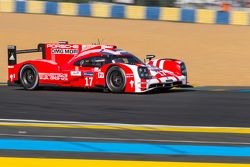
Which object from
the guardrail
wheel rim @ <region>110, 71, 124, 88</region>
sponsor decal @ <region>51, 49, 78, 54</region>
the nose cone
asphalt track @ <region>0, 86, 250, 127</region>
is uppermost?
the guardrail

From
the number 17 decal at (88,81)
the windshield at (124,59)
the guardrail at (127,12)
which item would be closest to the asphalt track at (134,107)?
the number 17 decal at (88,81)

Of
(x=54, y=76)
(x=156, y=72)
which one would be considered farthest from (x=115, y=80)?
A: (x=54, y=76)

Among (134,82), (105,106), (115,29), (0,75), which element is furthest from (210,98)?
(115,29)

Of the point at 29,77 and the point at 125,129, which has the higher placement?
the point at 125,129

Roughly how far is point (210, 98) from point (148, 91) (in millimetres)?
2013

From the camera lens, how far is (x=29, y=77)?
48.8 feet

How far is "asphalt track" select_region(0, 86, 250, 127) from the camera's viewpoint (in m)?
9.81

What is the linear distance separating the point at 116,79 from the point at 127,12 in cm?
1396

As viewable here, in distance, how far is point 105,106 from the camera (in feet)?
37.1

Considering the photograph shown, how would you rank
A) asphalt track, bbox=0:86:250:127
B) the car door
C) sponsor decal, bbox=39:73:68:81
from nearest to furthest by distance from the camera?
asphalt track, bbox=0:86:250:127 → the car door → sponsor decal, bbox=39:73:68:81

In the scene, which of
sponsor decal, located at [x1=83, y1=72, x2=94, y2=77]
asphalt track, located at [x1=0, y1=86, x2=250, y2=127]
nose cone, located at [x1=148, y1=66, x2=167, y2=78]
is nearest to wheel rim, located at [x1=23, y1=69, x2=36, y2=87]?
asphalt track, located at [x1=0, y1=86, x2=250, y2=127]

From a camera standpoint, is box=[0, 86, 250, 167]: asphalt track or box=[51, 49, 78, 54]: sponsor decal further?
box=[51, 49, 78, 54]: sponsor decal

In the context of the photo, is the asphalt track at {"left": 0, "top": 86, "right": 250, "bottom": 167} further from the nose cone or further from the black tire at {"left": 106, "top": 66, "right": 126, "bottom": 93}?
the nose cone

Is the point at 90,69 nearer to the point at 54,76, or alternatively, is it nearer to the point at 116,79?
the point at 116,79
